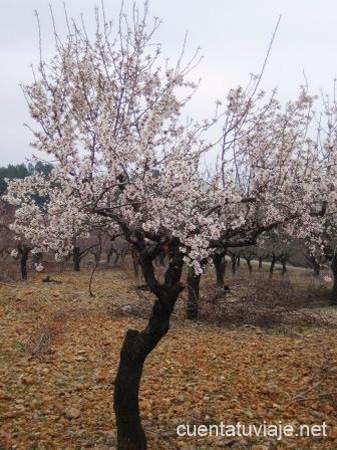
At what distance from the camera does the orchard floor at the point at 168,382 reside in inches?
283

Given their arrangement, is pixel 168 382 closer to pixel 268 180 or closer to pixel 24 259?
pixel 268 180

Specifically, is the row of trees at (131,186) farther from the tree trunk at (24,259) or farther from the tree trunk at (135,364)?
the tree trunk at (24,259)

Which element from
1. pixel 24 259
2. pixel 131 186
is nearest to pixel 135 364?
pixel 131 186

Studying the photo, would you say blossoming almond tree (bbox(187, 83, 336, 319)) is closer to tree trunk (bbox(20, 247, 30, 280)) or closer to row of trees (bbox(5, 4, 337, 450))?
row of trees (bbox(5, 4, 337, 450))

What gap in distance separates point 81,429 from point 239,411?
8.75 ft

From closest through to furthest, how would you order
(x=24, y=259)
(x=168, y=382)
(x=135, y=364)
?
(x=135, y=364), (x=168, y=382), (x=24, y=259)

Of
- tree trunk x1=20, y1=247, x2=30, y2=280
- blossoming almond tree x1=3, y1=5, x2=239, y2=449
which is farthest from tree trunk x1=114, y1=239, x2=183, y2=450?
tree trunk x1=20, y1=247, x2=30, y2=280

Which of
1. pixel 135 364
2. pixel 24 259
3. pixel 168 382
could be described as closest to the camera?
pixel 135 364

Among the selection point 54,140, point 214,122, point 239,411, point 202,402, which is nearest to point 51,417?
point 202,402

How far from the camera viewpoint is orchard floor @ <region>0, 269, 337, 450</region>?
23.6ft

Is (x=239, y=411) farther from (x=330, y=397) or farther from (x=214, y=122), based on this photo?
(x=214, y=122)

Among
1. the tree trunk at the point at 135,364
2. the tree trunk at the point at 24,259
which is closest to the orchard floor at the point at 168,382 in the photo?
the tree trunk at the point at 135,364

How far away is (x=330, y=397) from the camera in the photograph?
8.64 meters

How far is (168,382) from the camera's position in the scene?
9672 millimetres
